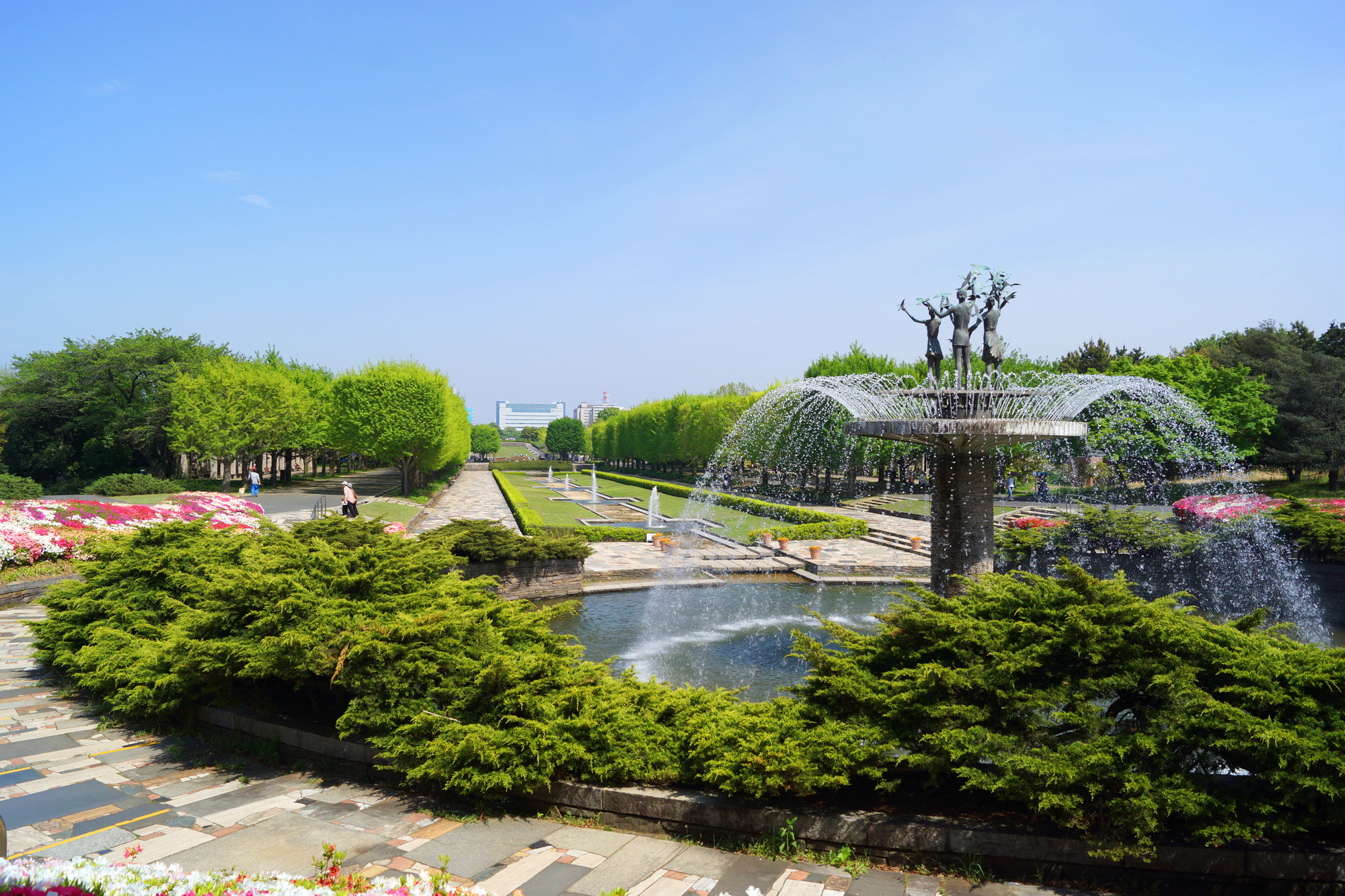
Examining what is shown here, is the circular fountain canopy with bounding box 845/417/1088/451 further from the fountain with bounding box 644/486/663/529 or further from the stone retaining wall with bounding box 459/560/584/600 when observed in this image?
the fountain with bounding box 644/486/663/529

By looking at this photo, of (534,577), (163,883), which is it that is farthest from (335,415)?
(163,883)

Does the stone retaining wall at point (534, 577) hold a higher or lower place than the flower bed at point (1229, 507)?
lower

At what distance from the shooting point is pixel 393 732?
5.74 m

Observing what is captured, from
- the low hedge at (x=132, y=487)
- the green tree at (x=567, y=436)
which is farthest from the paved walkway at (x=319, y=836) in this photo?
the green tree at (x=567, y=436)

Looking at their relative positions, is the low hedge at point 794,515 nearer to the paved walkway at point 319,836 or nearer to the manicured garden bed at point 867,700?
the manicured garden bed at point 867,700

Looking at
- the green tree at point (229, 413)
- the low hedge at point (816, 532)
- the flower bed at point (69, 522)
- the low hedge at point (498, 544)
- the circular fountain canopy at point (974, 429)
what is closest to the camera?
the circular fountain canopy at point (974, 429)

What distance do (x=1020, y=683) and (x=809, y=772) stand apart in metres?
1.63

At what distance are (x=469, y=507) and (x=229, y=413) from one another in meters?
13.8

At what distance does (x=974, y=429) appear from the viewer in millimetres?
9609

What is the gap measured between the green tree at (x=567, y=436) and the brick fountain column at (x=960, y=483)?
438ft

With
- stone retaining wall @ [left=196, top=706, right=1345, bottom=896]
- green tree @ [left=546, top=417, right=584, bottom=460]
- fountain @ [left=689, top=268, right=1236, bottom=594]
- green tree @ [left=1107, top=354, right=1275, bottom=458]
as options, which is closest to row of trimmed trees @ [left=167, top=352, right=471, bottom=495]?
fountain @ [left=689, top=268, right=1236, bottom=594]

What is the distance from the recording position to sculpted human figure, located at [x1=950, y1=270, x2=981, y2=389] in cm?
1093

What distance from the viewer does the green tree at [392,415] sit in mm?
39312

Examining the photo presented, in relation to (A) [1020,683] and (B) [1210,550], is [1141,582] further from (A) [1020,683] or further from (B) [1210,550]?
(A) [1020,683]
